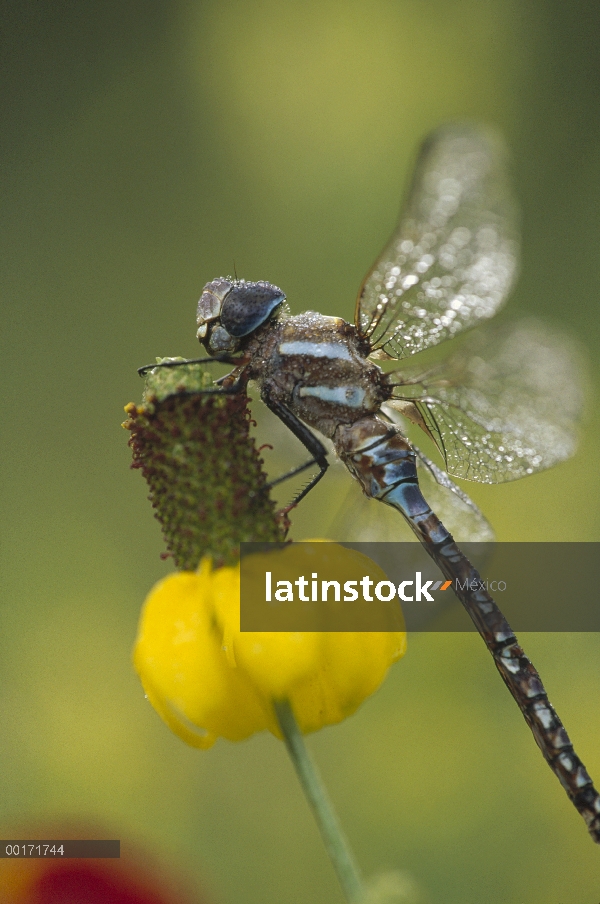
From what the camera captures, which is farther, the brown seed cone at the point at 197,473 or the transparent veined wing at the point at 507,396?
the transparent veined wing at the point at 507,396

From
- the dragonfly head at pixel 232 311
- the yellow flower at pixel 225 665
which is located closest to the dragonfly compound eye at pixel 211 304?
the dragonfly head at pixel 232 311

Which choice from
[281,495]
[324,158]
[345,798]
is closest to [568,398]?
[281,495]

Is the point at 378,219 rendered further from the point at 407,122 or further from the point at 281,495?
the point at 281,495

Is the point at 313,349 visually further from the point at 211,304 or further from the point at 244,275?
the point at 244,275

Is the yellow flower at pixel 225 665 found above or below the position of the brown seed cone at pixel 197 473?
below

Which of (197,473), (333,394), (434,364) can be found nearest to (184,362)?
(197,473)

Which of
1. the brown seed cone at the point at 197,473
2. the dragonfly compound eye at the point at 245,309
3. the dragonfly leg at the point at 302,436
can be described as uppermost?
the dragonfly compound eye at the point at 245,309

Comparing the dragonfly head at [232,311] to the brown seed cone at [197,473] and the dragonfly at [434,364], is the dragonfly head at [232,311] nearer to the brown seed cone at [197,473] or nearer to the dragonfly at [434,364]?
the dragonfly at [434,364]
